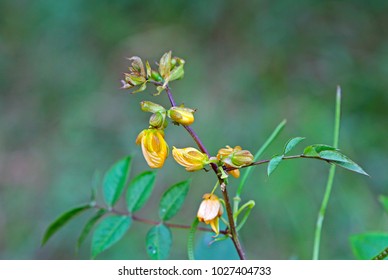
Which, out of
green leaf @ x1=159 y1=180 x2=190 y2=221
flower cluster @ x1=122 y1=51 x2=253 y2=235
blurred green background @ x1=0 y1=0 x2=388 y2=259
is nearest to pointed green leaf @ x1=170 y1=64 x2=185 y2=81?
flower cluster @ x1=122 y1=51 x2=253 y2=235

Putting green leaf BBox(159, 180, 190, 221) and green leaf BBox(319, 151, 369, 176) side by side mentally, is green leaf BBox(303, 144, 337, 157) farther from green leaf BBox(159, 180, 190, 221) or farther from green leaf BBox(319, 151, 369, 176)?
green leaf BBox(159, 180, 190, 221)

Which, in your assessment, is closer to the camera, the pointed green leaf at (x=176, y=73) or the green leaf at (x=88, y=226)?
the pointed green leaf at (x=176, y=73)

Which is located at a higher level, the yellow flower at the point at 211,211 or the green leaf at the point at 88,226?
the green leaf at the point at 88,226

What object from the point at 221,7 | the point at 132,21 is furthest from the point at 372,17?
the point at 132,21

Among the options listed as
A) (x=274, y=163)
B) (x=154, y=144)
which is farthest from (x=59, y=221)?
(x=274, y=163)

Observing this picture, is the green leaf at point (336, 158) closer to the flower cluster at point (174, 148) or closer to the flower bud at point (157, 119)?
the flower cluster at point (174, 148)

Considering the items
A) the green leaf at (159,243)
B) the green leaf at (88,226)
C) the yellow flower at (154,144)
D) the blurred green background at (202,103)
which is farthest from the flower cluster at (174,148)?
the blurred green background at (202,103)

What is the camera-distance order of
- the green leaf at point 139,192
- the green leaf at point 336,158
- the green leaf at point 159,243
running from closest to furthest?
the green leaf at point 336,158 < the green leaf at point 159,243 < the green leaf at point 139,192
